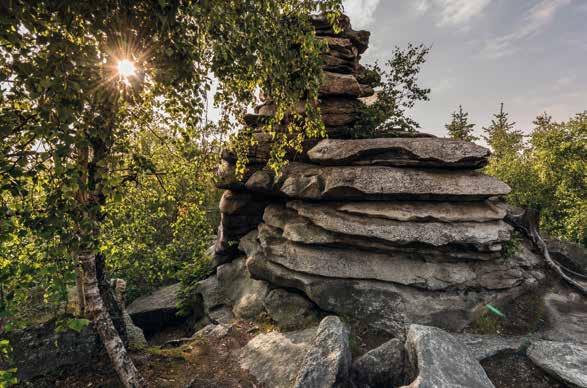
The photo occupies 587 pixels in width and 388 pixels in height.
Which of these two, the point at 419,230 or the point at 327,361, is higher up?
the point at 419,230

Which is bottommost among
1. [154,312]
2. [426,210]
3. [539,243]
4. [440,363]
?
[154,312]

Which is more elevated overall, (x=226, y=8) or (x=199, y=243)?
(x=226, y=8)

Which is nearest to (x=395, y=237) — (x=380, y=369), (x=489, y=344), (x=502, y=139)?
(x=489, y=344)

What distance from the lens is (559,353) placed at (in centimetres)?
766

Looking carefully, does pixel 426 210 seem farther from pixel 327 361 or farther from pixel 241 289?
pixel 241 289

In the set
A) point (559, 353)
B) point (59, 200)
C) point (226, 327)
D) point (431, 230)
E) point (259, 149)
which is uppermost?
point (259, 149)

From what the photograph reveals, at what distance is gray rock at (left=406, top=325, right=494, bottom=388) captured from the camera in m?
5.80

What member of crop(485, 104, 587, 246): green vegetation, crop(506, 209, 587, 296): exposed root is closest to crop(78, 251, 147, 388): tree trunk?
crop(506, 209, 587, 296): exposed root

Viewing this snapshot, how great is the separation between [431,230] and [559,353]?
463 centimetres

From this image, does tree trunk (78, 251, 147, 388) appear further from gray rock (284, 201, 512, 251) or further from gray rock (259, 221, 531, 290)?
gray rock (284, 201, 512, 251)

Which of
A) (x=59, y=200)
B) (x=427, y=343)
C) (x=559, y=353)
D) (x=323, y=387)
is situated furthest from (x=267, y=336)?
(x=559, y=353)

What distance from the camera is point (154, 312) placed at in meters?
13.9

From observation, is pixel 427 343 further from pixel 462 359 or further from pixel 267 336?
pixel 267 336

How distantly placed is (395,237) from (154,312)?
12.4 metres
